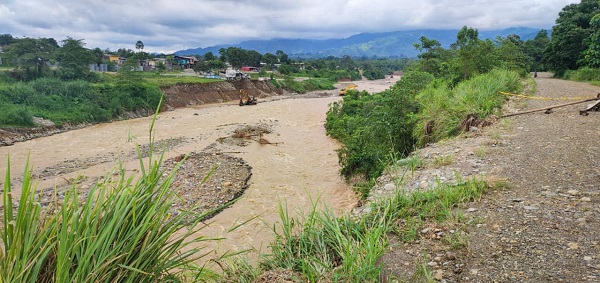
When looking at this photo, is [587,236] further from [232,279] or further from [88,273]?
[88,273]

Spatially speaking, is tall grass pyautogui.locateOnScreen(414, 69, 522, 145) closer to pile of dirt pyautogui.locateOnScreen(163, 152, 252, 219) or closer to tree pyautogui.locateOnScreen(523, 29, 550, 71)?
pile of dirt pyautogui.locateOnScreen(163, 152, 252, 219)

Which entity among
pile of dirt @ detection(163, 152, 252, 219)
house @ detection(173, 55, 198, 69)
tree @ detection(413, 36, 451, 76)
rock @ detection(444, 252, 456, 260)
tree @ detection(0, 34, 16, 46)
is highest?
tree @ detection(0, 34, 16, 46)

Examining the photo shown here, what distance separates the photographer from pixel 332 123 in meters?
20.5

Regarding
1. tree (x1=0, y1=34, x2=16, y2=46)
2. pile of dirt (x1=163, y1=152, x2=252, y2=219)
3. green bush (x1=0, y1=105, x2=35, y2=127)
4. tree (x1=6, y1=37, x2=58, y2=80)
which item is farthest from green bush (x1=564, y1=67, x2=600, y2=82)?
tree (x1=0, y1=34, x2=16, y2=46)

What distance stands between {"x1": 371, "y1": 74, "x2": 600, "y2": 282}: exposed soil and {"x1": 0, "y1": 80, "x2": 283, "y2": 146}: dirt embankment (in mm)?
20440

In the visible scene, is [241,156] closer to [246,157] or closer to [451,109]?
[246,157]

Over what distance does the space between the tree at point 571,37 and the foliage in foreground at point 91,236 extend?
28384 mm

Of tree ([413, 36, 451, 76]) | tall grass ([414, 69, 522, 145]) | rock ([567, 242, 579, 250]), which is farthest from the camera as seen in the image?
tree ([413, 36, 451, 76])

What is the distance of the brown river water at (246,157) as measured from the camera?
877 centimetres

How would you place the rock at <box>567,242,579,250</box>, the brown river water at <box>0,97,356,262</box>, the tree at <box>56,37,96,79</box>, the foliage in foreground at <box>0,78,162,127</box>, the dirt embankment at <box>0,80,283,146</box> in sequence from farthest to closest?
the tree at <box>56,37,96,79</box> → the foliage in foreground at <box>0,78,162,127</box> → the dirt embankment at <box>0,80,283,146</box> → the brown river water at <box>0,97,356,262</box> → the rock at <box>567,242,579,250</box>

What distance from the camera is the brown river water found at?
877cm

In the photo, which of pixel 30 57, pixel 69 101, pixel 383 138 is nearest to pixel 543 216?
pixel 383 138

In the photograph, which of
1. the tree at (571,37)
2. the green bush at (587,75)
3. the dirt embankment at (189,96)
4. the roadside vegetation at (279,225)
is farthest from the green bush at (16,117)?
the tree at (571,37)

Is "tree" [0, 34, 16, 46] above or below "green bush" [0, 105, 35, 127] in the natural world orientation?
above
